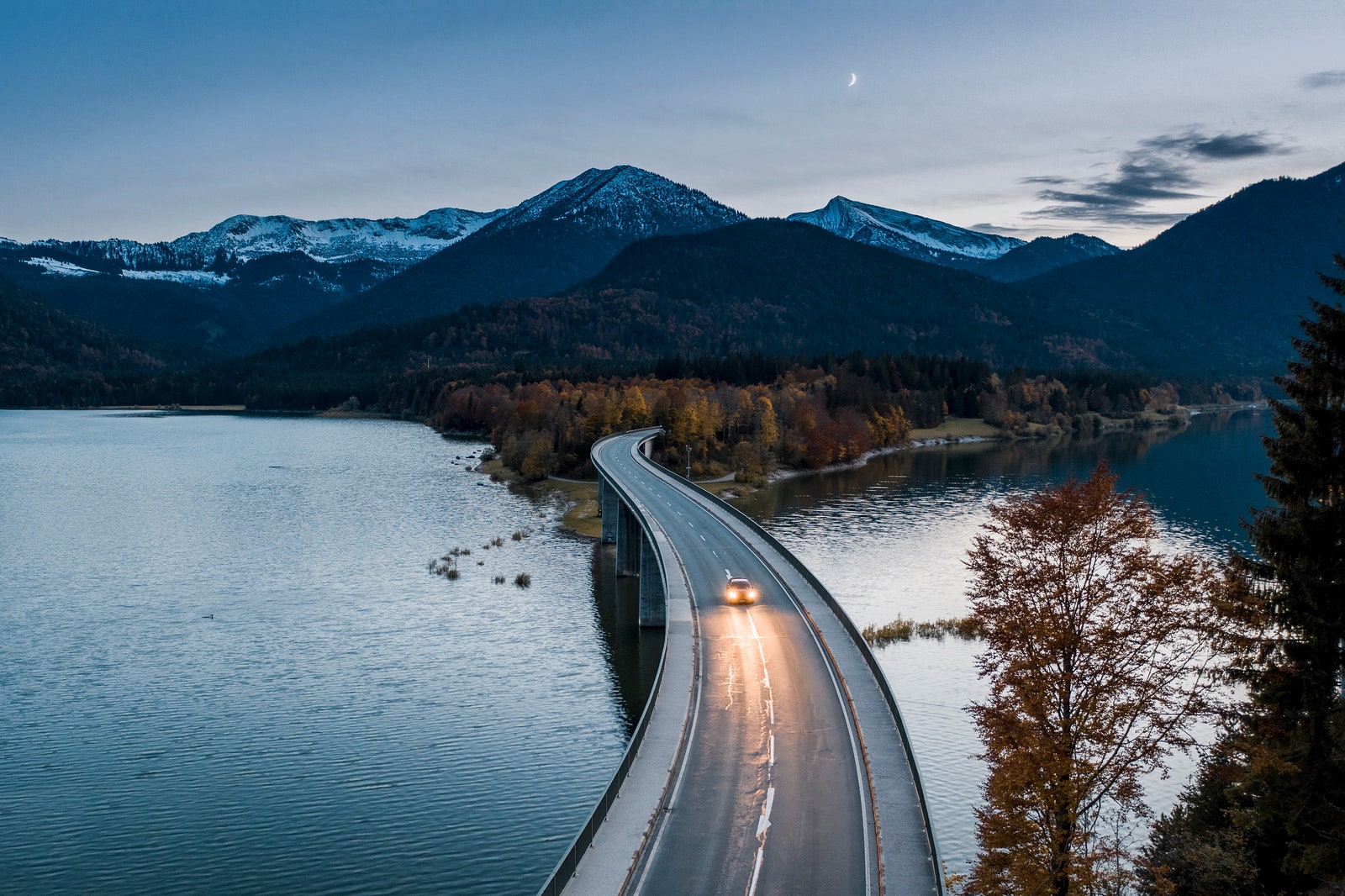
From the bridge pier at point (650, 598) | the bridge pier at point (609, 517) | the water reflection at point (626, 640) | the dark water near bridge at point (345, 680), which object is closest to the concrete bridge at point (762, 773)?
the water reflection at point (626, 640)

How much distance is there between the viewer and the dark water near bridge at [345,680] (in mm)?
30453

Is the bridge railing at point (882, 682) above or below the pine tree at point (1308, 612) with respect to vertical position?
below

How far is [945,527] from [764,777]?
63928mm

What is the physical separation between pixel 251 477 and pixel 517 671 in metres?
88.3

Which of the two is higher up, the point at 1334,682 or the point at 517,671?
the point at 1334,682

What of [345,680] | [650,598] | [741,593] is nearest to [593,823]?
[741,593]

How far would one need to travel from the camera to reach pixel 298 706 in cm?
4200

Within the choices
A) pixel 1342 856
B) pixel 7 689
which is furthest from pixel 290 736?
pixel 1342 856

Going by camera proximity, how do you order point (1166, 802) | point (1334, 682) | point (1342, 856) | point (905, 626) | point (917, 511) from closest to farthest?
point (1342, 856), point (1334, 682), point (1166, 802), point (905, 626), point (917, 511)

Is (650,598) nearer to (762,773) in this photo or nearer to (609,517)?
(609,517)

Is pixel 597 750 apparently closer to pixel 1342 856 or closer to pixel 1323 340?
pixel 1342 856

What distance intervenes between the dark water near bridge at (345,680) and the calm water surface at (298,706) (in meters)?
0.13

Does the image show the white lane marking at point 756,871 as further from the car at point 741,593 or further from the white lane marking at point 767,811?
the car at point 741,593

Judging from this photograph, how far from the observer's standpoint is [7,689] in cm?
4403
